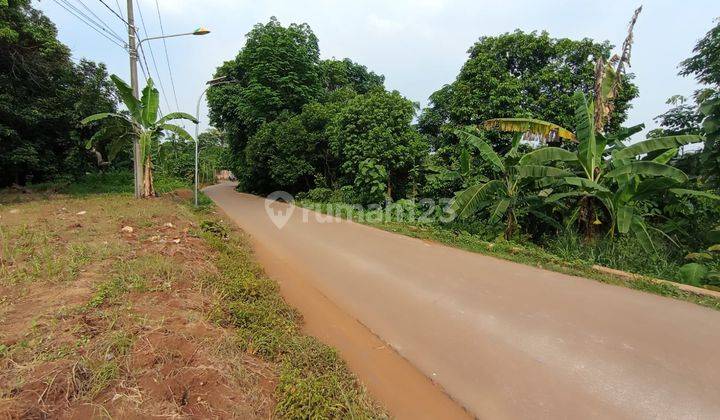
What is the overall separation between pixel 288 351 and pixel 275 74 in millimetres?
18825

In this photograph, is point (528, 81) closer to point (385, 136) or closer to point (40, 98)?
point (385, 136)

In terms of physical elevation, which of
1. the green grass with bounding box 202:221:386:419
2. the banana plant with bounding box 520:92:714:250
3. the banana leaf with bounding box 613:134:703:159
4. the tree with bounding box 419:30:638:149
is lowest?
the green grass with bounding box 202:221:386:419

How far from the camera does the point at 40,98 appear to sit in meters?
13.4

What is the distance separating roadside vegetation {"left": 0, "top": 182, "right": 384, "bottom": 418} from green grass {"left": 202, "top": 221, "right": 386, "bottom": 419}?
1 cm

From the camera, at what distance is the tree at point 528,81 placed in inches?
438

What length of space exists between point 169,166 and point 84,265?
34701 millimetres

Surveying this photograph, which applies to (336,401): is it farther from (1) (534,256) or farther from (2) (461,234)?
(2) (461,234)

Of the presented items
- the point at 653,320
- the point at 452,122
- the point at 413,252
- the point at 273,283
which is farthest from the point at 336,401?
the point at 452,122

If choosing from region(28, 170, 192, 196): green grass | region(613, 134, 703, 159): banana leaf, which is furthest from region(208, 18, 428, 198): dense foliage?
region(613, 134, 703, 159): banana leaf
